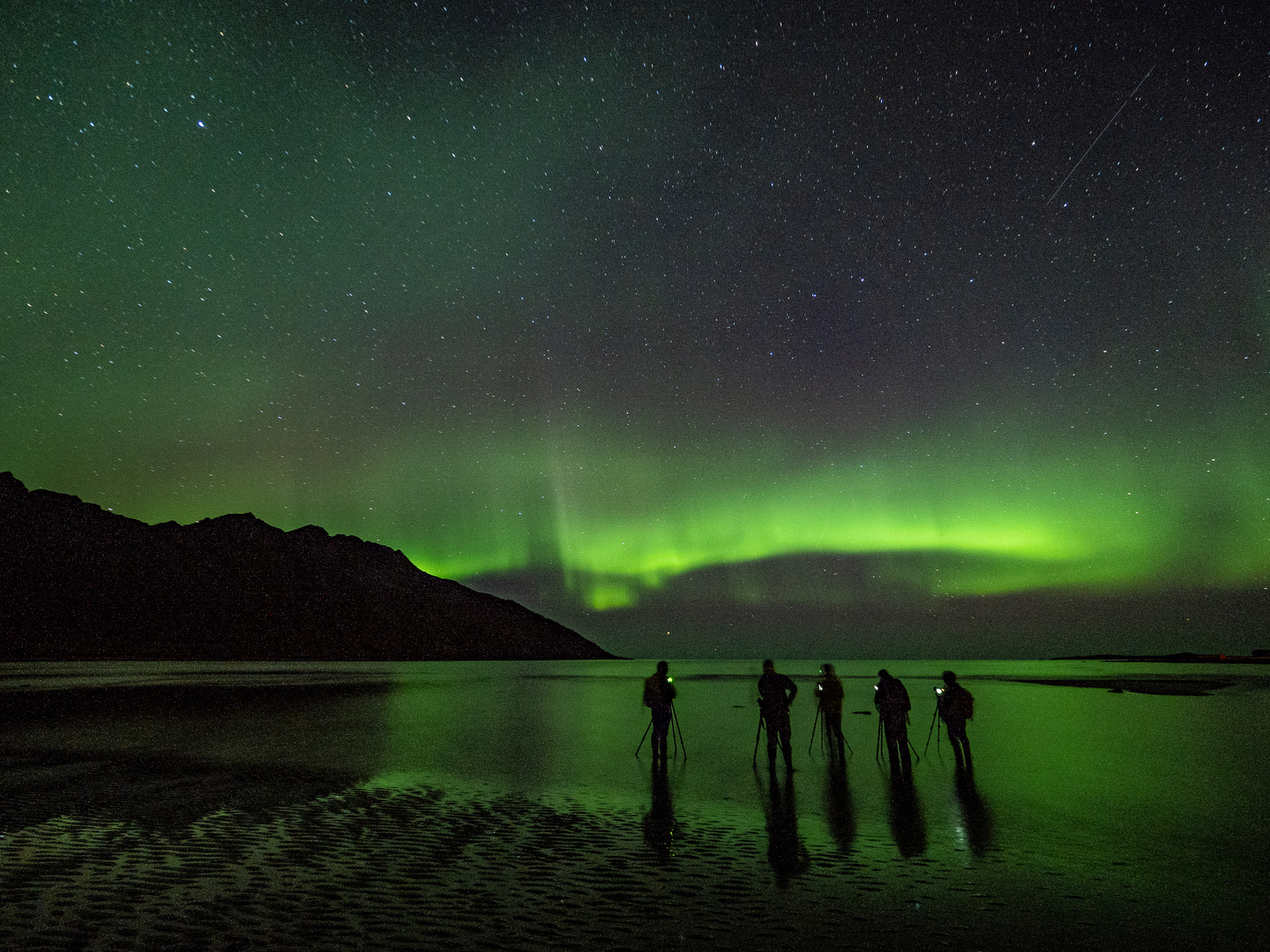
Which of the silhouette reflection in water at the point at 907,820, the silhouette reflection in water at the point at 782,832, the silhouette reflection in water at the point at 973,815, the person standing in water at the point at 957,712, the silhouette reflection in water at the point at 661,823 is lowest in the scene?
the silhouette reflection in water at the point at 973,815

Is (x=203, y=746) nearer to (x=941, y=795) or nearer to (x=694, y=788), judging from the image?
(x=694, y=788)

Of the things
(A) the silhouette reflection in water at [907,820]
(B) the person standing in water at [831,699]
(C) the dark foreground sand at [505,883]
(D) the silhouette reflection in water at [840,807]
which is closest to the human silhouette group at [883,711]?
(D) the silhouette reflection in water at [840,807]

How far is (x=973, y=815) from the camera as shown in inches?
437

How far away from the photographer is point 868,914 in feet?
21.8

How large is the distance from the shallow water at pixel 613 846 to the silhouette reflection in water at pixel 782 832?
0.19 ft

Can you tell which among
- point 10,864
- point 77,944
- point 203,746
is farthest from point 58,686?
point 77,944

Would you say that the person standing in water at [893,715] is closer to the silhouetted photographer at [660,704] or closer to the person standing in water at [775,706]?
the person standing in water at [775,706]

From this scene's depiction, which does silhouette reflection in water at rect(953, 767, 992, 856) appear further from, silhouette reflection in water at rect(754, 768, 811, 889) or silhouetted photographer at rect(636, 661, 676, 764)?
silhouetted photographer at rect(636, 661, 676, 764)

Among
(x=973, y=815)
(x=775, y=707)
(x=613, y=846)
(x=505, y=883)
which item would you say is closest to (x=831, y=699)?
(x=775, y=707)

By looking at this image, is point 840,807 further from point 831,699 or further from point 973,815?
point 831,699

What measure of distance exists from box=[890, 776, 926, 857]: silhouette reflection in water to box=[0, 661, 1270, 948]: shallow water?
70 mm

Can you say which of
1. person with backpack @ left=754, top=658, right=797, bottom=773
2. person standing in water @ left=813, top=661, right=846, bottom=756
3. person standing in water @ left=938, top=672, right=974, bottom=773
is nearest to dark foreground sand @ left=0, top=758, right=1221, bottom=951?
person with backpack @ left=754, top=658, right=797, bottom=773

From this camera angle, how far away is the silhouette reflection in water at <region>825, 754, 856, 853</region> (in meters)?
9.62

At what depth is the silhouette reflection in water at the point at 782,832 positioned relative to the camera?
812 cm
